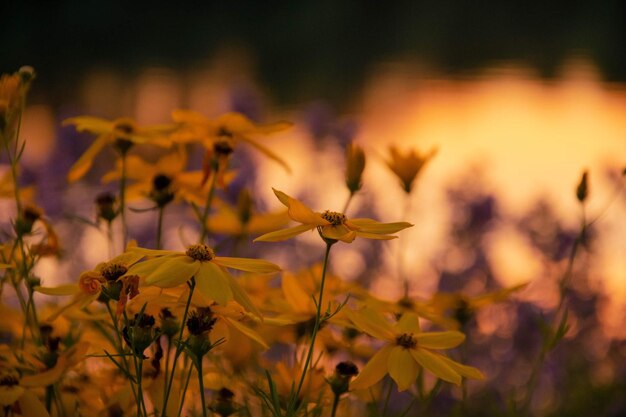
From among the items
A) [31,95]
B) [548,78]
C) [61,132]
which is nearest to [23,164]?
[61,132]

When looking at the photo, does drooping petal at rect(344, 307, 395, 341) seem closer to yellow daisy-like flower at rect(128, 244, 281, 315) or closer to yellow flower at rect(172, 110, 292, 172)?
yellow daisy-like flower at rect(128, 244, 281, 315)

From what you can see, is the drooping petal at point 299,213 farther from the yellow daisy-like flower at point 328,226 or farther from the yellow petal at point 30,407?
the yellow petal at point 30,407

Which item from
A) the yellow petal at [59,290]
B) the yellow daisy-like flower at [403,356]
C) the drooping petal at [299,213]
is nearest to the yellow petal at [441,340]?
→ the yellow daisy-like flower at [403,356]

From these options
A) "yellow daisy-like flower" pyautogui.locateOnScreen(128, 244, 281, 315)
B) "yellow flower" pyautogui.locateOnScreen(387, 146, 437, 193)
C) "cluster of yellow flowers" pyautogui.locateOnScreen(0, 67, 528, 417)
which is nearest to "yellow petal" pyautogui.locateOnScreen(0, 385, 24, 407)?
"cluster of yellow flowers" pyautogui.locateOnScreen(0, 67, 528, 417)

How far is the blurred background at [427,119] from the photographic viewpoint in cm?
180

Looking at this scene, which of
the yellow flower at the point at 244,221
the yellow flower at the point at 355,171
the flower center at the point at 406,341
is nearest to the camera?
the flower center at the point at 406,341

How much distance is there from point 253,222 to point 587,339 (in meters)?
1.23

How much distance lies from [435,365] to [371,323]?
1.9 inches

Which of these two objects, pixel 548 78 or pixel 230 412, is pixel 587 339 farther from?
pixel 548 78

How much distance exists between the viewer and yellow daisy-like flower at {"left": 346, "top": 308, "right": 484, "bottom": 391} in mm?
542

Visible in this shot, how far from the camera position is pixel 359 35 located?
10.7 m

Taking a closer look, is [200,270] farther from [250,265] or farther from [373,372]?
[373,372]

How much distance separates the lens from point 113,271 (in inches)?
20.5

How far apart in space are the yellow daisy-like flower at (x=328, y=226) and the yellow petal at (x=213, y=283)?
3cm
